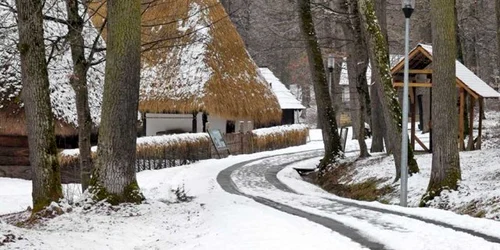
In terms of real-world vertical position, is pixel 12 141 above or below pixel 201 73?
below

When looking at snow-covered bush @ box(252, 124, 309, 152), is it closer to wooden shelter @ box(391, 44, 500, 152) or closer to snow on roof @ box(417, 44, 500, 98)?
wooden shelter @ box(391, 44, 500, 152)

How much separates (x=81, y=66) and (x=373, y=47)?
6579mm

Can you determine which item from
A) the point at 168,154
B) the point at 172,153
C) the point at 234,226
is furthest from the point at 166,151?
the point at 234,226

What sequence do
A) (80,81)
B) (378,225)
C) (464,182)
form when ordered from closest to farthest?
(378,225) → (464,182) → (80,81)

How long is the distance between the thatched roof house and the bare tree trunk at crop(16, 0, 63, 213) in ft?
50.9

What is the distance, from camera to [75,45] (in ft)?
41.1

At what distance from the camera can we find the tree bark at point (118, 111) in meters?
10.2

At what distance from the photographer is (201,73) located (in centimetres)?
2725

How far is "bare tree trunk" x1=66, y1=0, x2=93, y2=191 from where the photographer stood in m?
12.6

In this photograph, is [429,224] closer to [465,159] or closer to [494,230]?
[494,230]

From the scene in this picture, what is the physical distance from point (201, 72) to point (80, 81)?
48.8ft

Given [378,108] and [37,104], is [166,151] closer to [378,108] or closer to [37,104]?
[378,108]

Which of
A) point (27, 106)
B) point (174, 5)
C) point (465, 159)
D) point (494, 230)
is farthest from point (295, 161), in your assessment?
point (494, 230)

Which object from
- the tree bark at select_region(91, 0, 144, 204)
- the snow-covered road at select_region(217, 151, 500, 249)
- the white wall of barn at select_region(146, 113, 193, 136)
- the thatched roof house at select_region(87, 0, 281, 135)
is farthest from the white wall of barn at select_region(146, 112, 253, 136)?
the tree bark at select_region(91, 0, 144, 204)
